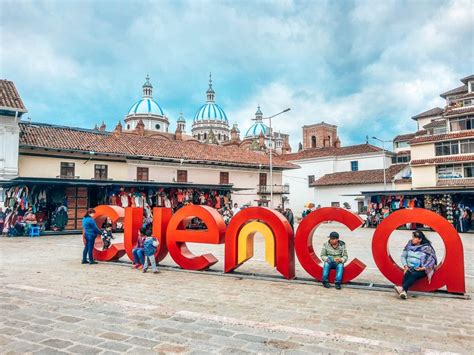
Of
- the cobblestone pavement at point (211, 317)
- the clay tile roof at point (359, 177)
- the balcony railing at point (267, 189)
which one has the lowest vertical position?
the cobblestone pavement at point (211, 317)

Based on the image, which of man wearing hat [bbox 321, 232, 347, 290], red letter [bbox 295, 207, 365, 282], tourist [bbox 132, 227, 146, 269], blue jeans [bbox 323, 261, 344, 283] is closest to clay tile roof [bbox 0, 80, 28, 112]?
tourist [bbox 132, 227, 146, 269]

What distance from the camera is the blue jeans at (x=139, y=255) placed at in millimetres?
10299

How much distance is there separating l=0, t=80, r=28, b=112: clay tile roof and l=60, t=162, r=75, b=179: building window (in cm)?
461

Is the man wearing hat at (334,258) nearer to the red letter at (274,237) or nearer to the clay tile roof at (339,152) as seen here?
the red letter at (274,237)

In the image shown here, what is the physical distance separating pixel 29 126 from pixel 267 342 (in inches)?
1116

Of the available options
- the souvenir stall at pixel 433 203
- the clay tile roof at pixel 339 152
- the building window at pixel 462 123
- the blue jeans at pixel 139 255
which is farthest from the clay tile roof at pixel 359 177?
the blue jeans at pixel 139 255

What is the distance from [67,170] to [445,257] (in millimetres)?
25664

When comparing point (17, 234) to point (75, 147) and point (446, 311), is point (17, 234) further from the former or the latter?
point (446, 311)

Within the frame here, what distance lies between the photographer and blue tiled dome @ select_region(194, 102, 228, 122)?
91.9 m

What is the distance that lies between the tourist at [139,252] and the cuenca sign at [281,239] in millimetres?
340

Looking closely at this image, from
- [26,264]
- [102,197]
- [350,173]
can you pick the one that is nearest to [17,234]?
[102,197]

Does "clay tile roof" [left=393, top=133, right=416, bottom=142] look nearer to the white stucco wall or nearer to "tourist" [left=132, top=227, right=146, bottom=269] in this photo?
the white stucco wall

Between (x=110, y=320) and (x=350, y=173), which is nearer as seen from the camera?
(x=110, y=320)

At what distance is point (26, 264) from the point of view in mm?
11086
